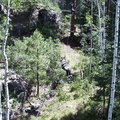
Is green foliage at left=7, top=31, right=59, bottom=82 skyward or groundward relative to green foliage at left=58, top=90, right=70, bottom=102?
skyward

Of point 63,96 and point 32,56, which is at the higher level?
point 32,56

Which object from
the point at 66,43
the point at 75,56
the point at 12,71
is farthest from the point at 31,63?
the point at 66,43

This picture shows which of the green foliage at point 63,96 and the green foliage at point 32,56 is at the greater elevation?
the green foliage at point 32,56

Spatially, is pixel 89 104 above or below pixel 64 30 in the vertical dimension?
below

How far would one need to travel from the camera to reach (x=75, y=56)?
21.0 meters

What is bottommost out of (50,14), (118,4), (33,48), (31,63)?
(31,63)

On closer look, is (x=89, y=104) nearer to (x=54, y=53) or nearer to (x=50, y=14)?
(x=54, y=53)

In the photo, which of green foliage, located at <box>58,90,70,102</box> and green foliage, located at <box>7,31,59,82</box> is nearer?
green foliage, located at <box>7,31,59,82</box>

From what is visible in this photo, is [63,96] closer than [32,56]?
No

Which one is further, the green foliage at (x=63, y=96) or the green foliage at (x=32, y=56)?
the green foliage at (x=63, y=96)

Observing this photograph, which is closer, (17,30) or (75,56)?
(75,56)

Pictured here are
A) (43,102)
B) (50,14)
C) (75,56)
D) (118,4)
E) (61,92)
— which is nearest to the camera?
(118,4)

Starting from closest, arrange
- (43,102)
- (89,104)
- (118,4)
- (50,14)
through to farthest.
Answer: (118,4)
(89,104)
(43,102)
(50,14)

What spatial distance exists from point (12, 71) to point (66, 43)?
40.0ft
